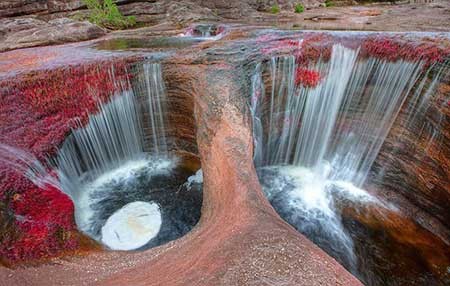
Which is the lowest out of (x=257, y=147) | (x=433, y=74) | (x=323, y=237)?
(x=323, y=237)

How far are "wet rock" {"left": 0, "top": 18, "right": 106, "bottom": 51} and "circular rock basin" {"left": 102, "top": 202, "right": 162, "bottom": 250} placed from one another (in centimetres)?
732

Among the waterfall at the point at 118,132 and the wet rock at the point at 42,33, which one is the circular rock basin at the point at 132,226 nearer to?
the waterfall at the point at 118,132

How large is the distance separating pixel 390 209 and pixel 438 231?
35.4 inches

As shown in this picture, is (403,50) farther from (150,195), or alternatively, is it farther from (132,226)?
(132,226)

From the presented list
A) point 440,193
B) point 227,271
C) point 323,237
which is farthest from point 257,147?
point 227,271

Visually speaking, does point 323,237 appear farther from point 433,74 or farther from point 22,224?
point 22,224

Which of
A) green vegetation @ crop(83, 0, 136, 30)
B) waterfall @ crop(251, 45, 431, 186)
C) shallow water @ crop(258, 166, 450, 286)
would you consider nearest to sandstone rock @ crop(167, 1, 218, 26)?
green vegetation @ crop(83, 0, 136, 30)

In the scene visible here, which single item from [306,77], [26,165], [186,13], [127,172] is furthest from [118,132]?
[186,13]

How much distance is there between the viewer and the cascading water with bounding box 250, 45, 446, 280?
6.09m

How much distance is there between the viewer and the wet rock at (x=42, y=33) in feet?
31.5

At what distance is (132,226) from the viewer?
215 inches

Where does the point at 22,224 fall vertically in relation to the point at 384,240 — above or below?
above

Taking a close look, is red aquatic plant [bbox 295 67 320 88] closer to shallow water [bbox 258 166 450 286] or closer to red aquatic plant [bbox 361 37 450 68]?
red aquatic plant [bbox 361 37 450 68]

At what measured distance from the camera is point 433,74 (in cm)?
540
